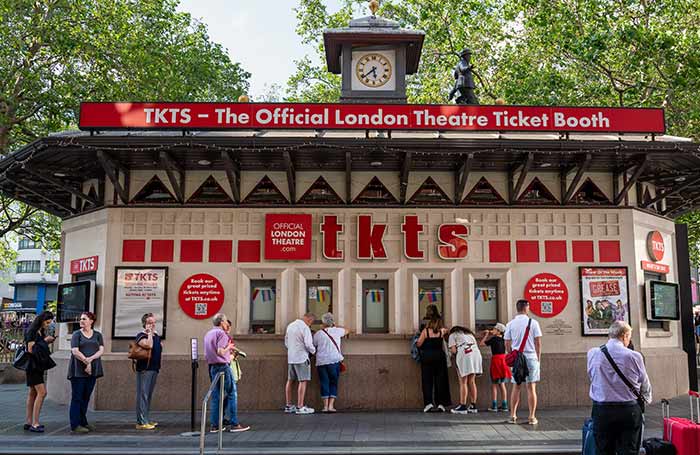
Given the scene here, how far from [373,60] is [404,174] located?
3.85 meters

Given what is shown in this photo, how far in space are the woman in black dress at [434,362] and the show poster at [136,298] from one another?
5.23m

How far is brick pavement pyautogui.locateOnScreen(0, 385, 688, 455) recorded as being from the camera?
9258 mm

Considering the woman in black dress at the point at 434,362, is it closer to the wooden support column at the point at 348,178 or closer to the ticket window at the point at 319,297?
the ticket window at the point at 319,297

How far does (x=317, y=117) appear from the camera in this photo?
41.8ft

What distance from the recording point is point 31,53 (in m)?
21.5

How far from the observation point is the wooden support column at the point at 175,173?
12.6 metres

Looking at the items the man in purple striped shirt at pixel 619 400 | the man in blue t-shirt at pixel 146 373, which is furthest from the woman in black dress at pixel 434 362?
the man in purple striped shirt at pixel 619 400

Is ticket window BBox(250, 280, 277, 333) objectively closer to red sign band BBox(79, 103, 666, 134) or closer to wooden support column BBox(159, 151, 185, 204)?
wooden support column BBox(159, 151, 185, 204)

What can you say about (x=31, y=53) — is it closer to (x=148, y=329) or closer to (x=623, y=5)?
(x=148, y=329)

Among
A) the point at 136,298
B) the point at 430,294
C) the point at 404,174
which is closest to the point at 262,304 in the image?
the point at 136,298

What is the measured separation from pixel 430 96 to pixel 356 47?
13032 millimetres

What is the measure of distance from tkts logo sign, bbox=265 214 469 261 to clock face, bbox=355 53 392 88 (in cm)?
377

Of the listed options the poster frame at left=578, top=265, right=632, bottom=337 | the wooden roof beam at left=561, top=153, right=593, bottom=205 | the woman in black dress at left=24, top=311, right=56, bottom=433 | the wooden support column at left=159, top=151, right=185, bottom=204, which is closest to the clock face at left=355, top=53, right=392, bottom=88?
the wooden support column at left=159, top=151, right=185, bottom=204

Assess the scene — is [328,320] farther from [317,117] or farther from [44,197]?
[44,197]
